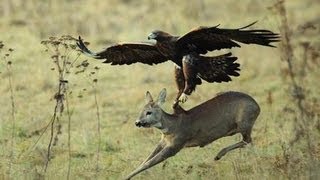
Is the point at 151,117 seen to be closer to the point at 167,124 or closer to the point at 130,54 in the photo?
the point at 167,124

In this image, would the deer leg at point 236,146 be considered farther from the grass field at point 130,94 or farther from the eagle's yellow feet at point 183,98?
the eagle's yellow feet at point 183,98

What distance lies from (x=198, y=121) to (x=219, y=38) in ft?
3.24

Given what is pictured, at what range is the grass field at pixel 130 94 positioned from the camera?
10.4 m

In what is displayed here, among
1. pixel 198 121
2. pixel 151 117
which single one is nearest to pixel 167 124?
pixel 151 117

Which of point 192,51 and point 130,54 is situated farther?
point 130,54

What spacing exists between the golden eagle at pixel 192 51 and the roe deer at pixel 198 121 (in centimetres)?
32

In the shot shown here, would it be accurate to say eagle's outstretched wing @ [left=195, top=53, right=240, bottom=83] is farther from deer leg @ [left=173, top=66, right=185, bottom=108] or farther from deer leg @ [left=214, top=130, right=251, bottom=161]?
deer leg @ [left=214, top=130, right=251, bottom=161]

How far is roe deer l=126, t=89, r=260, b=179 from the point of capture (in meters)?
9.63

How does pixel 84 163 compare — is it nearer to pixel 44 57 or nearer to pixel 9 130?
pixel 9 130

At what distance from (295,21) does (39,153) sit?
9.62 meters

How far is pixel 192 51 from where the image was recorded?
9.31m

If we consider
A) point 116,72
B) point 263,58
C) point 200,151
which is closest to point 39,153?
point 200,151

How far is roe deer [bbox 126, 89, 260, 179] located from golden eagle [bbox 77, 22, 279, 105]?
1.04ft

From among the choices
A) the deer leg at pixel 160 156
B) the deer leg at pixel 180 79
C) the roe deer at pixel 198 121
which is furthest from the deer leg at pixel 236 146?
the deer leg at pixel 180 79
